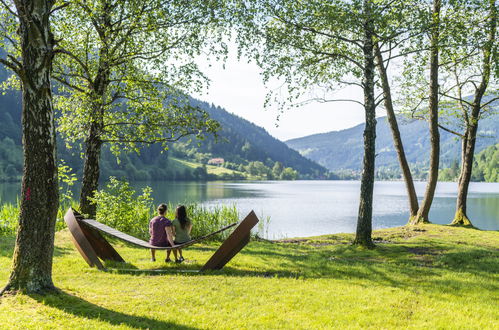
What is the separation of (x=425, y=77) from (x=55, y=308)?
19937 millimetres

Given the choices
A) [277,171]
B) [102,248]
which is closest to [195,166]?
Answer: [277,171]

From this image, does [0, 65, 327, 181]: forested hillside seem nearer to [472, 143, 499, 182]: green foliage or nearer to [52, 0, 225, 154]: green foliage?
[52, 0, 225, 154]: green foliage

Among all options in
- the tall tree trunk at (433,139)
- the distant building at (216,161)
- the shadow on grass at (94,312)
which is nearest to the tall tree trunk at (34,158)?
the shadow on grass at (94,312)

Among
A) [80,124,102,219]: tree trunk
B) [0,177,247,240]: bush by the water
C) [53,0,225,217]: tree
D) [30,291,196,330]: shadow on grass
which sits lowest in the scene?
[30,291,196,330]: shadow on grass

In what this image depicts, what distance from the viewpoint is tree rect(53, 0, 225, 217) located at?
525 inches

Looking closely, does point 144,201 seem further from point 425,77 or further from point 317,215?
point 317,215

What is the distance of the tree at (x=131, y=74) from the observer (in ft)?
43.8

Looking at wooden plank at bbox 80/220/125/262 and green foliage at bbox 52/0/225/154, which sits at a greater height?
green foliage at bbox 52/0/225/154

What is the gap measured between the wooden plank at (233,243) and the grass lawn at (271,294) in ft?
1.08

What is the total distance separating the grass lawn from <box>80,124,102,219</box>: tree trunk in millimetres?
3497

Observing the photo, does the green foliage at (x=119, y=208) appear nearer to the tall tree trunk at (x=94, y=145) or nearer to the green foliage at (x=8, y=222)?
the tall tree trunk at (x=94, y=145)

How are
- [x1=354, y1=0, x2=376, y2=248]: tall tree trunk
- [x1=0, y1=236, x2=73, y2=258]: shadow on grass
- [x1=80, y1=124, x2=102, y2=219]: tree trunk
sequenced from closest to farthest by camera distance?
[x1=0, y1=236, x2=73, y2=258]: shadow on grass → [x1=354, y1=0, x2=376, y2=248]: tall tree trunk → [x1=80, y1=124, x2=102, y2=219]: tree trunk

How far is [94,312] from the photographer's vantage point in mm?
5789

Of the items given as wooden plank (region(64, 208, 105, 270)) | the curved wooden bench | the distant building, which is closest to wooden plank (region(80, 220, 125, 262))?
the curved wooden bench
